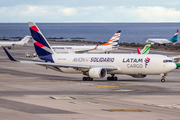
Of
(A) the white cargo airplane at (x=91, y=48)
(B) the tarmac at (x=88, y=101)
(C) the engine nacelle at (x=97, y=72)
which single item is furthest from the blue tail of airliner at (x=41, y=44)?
(A) the white cargo airplane at (x=91, y=48)

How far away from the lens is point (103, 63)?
4691cm

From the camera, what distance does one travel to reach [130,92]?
35.8 meters

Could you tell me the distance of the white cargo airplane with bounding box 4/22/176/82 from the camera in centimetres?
4444

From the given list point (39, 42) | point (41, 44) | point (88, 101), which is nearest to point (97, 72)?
point (41, 44)

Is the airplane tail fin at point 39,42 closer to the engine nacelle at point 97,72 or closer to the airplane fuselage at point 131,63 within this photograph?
the airplane fuselage at point 131,63

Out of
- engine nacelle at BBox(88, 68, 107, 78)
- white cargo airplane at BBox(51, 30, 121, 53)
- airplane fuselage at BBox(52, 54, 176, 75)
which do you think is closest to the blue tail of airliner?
airplane fuselage at BBox(52, 54, 176, 75)

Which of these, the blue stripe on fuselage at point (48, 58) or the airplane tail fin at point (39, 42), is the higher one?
the airplane tail fin at point (39, 42)

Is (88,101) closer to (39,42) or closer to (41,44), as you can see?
(41,44)

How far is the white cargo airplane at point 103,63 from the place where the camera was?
4444cm

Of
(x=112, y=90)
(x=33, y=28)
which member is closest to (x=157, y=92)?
(x=112, y=90)

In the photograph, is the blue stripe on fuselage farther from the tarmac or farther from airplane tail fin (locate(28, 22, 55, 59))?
the tarmac

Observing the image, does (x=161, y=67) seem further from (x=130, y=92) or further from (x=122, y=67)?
(x=130, y=92)

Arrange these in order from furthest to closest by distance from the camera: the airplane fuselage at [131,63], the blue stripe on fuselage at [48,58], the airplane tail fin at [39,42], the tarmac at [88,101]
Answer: the airplane tail fin at [39,42], the blue stripe on fuselage at [48,58], the airplane fuselage at [131,63], the tarmac at [88,101]

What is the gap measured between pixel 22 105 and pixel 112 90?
1285 cm
